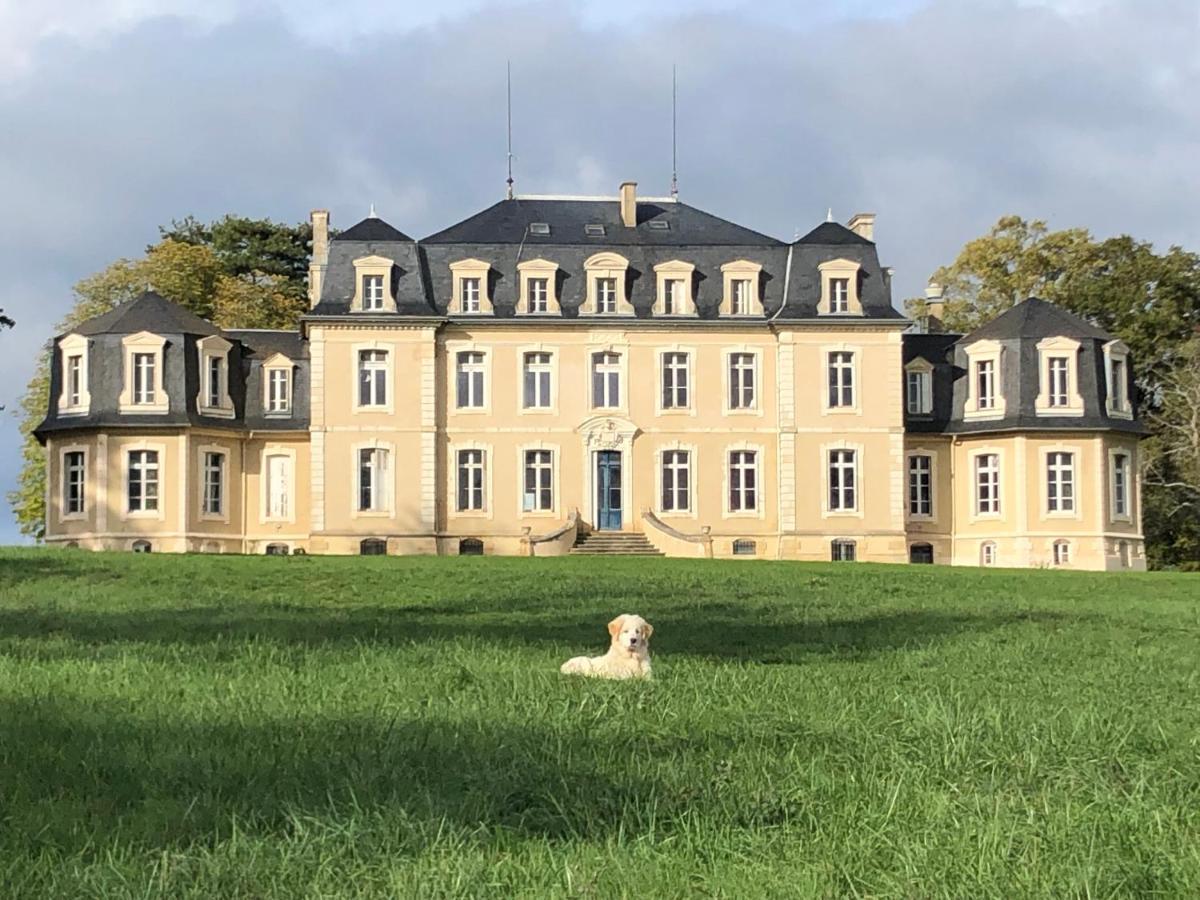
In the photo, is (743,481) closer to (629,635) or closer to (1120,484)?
(1120,484)

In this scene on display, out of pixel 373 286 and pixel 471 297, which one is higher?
pixel 373 286

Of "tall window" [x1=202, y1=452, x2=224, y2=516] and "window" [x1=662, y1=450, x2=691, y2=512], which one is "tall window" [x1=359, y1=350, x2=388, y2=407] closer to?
"tall window" [x1=202, y1=452, x2=224, y2=516]

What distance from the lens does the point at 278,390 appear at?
49906mm

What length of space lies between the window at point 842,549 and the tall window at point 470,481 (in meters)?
10.1

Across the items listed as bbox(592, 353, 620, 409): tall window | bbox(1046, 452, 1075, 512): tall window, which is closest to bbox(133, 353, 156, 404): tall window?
bbox(592, 353, 620, 409): tall window

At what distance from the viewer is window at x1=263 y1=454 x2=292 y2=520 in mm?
48906

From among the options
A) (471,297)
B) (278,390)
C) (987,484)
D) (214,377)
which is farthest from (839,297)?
(214,377)

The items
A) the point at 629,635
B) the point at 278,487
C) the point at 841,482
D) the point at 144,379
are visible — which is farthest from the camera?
the point at 278,487

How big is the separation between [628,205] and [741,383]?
6926mm

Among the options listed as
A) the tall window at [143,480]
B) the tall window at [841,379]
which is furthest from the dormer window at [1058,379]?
the tall window at [143,480]

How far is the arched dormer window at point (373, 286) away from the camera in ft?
157

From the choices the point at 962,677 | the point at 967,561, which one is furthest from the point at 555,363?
the point at 962,677

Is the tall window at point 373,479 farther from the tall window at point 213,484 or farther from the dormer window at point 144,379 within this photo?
the dormer window at point 144,379

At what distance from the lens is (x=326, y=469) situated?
155 feet
